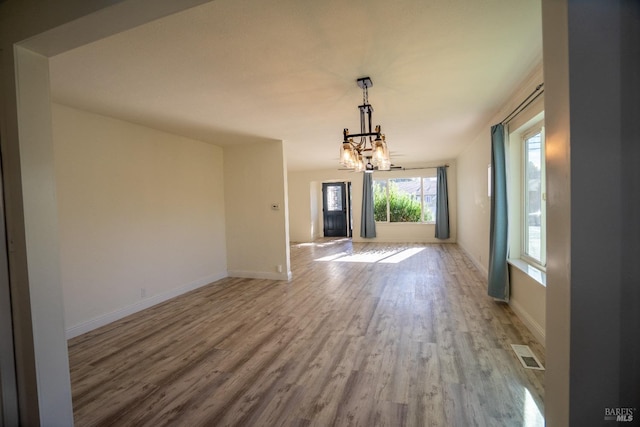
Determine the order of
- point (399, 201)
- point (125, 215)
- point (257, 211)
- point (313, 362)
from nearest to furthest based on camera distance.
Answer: point (313, 362) < point (125, 215) < point (257, 211) < point (399, 201)

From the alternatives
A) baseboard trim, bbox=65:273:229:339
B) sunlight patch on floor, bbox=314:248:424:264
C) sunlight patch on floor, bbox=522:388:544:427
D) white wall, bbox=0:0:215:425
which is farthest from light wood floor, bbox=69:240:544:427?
sunlight patch on floor, bbox=314:248:424:264

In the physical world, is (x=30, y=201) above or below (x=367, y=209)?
above

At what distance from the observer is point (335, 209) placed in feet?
33.0

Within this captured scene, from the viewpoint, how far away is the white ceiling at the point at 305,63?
1.64 m

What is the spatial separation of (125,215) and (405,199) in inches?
291

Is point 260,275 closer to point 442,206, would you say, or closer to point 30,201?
point 30,201

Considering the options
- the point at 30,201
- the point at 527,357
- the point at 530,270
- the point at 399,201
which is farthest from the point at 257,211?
the point at 399,201

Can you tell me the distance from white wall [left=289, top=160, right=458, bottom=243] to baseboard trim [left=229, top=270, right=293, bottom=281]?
4.42m

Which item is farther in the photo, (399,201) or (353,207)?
(353,207)

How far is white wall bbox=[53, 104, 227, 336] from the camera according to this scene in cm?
297

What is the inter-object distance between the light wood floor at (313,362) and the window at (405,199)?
15.6 feet

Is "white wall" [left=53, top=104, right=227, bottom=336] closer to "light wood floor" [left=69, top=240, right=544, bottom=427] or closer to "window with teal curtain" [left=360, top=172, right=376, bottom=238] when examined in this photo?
"light wood floor" [left=69, top=240, right=544, bottom=427]

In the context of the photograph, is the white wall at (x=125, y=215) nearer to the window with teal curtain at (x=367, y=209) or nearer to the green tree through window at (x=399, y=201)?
the window with teal curtain at (x=367, y=209)

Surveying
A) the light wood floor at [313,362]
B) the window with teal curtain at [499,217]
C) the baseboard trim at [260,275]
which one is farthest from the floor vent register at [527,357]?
the baseboard trim at [260,275]
